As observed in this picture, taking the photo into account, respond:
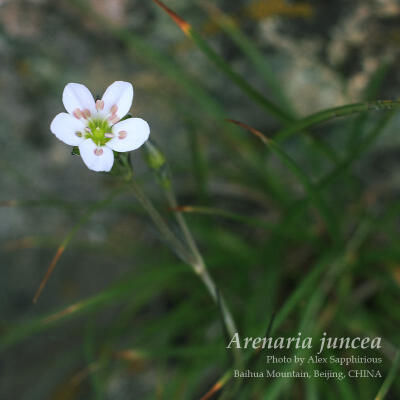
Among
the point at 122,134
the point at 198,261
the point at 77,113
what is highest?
the point at 77,113

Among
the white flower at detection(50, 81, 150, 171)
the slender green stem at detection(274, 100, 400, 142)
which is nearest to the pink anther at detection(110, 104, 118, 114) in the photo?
the white flower at detection(50, 81, 150, 171)

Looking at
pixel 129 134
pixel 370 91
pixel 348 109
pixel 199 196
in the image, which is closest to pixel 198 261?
pixel 129 134

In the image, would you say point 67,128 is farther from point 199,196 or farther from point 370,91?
point 370,91

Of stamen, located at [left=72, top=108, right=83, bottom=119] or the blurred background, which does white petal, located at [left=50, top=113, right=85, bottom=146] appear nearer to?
stamen, located at [left=72, top=108, right=83, bottom=119]

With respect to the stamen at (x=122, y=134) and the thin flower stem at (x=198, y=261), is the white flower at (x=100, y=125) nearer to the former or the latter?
the stamen at (x=122, y=134)

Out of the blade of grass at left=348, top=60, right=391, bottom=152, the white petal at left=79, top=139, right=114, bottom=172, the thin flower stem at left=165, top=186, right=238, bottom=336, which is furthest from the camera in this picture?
the blade of grass at left=348, top=60, right=391, bottom=152

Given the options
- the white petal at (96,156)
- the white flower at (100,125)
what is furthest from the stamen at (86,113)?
the white petal at (96,156)

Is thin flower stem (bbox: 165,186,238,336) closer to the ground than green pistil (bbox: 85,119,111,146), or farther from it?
closer to the ground
